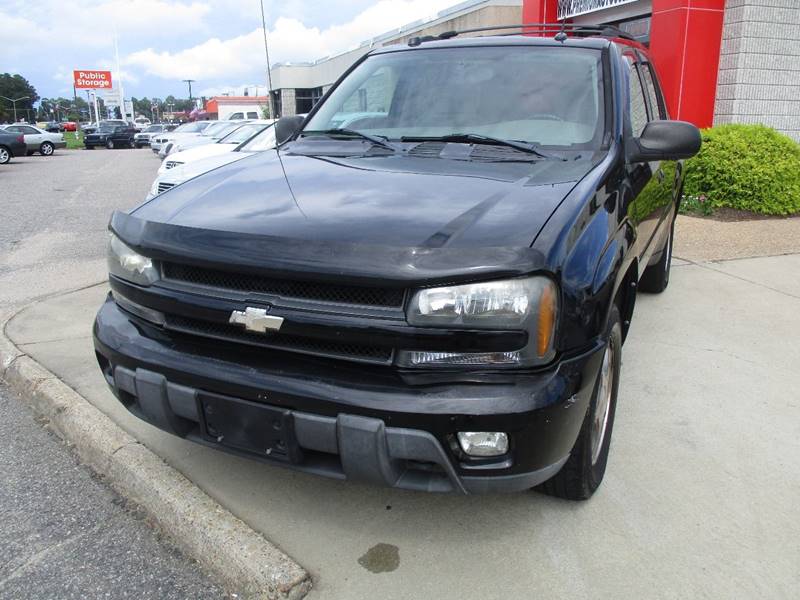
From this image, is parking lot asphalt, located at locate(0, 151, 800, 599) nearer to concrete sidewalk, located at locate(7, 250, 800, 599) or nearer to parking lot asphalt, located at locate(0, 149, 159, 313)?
concrete sidewalk, located at locate(7, 250, 800, 599)

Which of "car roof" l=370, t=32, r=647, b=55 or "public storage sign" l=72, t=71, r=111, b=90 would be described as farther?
"public storage sign" l=72, t=71, r=111, b=90

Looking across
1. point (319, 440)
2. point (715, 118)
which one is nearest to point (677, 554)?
point (319, 440)

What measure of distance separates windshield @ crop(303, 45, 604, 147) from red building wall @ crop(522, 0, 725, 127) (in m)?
7.50

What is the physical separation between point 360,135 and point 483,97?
63 centimetres

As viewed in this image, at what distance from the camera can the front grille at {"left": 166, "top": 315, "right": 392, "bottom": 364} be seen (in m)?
2.10

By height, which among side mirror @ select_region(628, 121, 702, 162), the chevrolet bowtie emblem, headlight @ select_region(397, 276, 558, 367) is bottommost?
the chevrolet bowtie emblem

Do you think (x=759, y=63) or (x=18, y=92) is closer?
(x=759, y=63)

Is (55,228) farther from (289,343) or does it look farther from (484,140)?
(289,343)

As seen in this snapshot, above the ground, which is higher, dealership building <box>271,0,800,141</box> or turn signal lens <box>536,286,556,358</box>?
dealership building <box>271,0,800,141</box>

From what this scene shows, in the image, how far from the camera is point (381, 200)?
2.43 meters

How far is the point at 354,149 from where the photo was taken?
322 cm

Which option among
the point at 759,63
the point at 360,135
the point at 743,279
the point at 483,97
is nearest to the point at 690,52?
the point at 759,63

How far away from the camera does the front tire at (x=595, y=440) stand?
2430 millimetres

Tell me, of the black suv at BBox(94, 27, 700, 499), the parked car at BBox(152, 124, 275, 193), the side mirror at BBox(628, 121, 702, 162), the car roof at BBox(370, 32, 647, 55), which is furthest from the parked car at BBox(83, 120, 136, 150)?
the side mirror at BBox(628, 121, 702, 162)
